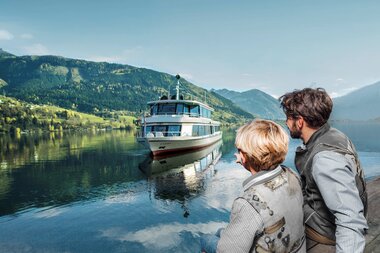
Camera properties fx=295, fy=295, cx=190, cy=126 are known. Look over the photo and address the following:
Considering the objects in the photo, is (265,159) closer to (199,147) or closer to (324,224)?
(324,224)

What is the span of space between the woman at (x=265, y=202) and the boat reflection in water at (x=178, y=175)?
15.3 m

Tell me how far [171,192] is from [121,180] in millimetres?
7441

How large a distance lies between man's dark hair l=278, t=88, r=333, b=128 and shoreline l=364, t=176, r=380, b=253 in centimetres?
308

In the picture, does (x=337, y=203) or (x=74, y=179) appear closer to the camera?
(x=337, y=203)

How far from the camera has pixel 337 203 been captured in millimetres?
2980

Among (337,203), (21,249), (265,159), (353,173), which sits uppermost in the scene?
(265,159)

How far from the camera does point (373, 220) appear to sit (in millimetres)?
6574

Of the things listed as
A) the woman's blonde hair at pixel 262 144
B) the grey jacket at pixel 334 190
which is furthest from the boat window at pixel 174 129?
the woman's blonde hair at pixel 262 144

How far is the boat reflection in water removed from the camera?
22.6m

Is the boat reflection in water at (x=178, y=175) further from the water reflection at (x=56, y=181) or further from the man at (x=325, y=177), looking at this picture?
A: the man at (x=325, y=177)

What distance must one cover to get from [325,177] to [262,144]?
2.46 feet

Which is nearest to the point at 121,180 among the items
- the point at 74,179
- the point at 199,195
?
the point at 74,179

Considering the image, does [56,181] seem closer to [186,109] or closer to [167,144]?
[167,144]

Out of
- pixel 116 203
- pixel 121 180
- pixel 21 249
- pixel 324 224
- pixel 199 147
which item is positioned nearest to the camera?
pixel 324 224
